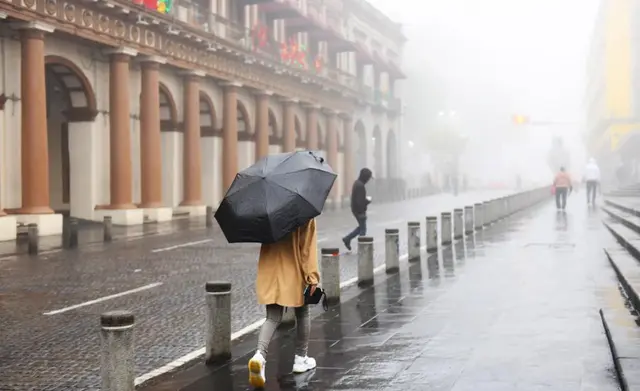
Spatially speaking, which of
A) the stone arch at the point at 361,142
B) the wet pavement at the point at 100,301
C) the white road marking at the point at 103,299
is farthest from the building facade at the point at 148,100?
the white road marking at the point at 103,299

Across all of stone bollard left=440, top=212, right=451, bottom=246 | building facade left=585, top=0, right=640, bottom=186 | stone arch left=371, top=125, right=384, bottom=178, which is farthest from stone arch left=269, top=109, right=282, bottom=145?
building facade left=585, top=0, right=640, bottom=186

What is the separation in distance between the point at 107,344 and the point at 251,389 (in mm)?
1247

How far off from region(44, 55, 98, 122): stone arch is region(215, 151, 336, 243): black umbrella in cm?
2273

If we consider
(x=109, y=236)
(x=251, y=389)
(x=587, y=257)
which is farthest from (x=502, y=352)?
(x=109, y=236)

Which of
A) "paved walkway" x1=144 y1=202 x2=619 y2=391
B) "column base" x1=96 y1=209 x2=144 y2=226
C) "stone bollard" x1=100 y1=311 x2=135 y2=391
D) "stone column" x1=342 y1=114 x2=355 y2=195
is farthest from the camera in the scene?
"stone column" x1=342 y1=114 x2=355 y2=195

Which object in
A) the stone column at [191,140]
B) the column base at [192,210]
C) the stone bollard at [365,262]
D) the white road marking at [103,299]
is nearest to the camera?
the white road marking at [103,299]

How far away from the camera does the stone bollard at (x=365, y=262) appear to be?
13.0 m

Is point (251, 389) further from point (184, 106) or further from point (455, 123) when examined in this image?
point (455, 123)

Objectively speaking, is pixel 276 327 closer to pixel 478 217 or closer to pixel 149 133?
pixel 478 217

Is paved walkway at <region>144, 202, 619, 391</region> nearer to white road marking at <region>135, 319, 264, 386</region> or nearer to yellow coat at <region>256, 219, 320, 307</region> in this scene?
white road marking at <region>135, 319, 264, 386</region>

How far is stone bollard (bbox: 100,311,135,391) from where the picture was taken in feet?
19.5

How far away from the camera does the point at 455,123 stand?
108 metres

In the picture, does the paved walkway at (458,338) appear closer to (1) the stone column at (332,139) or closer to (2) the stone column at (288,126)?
(2) the stone column at (288,126)

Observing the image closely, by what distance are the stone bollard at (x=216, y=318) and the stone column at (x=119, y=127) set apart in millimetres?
21873
